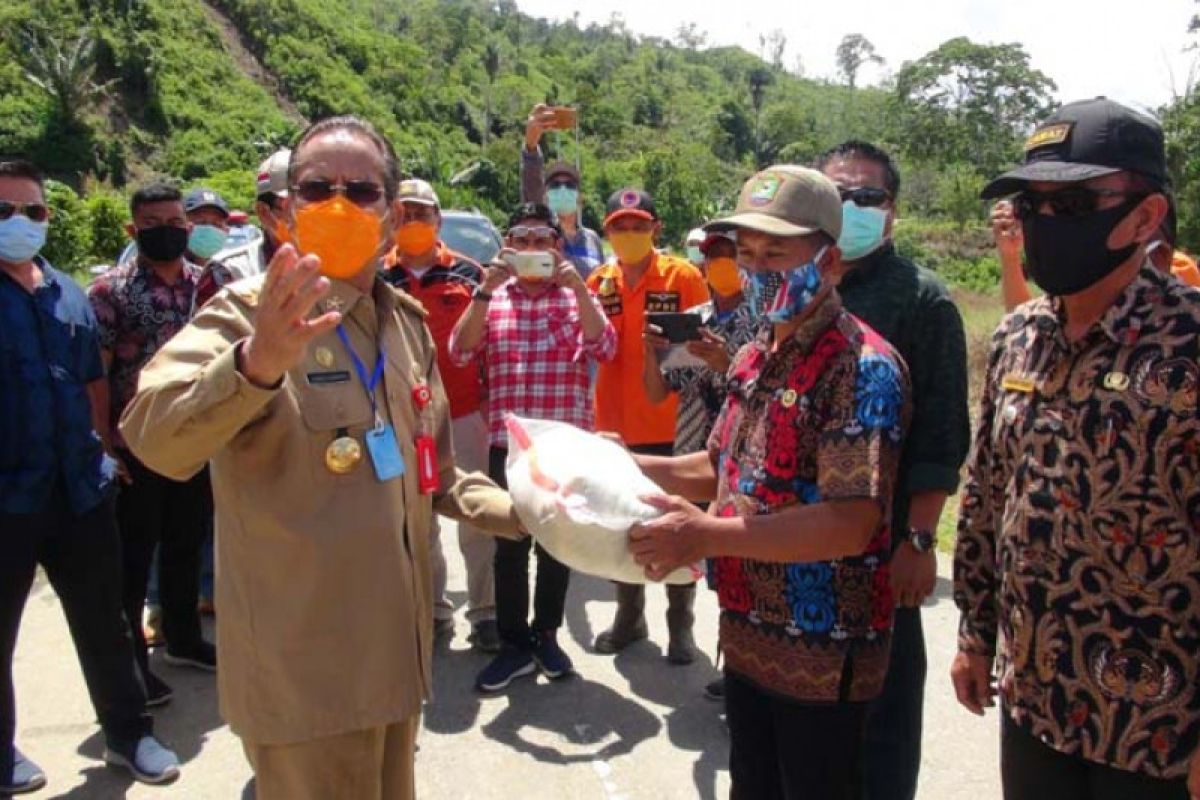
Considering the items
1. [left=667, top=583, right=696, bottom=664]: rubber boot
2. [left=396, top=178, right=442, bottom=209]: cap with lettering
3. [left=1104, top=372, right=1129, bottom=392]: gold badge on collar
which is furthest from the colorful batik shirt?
[left=396, top=178, right=442, bottom=209]: cap with lettering

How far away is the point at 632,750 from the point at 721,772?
0.39 meters

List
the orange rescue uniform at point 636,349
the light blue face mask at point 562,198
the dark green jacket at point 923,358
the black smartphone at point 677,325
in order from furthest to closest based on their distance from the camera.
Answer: the light blue face mask at point 562,198
the orange rescue uniform at point 636,349
the black smartphone at point 677,325
the dark green jacket at point 923,358

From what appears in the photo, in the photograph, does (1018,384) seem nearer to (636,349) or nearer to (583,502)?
(583,502)

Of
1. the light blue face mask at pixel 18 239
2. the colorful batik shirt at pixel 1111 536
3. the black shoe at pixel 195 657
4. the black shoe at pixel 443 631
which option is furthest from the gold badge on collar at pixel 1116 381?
the black shoe at pixel 195 657

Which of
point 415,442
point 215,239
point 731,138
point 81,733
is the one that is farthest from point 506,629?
point 731,138

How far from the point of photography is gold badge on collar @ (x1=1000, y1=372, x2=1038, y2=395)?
206 centimetres

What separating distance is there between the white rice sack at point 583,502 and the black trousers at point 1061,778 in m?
0.84

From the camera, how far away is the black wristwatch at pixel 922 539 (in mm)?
2625

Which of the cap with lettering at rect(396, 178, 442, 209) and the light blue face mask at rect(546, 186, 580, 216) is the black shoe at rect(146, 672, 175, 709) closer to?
the cap with lettering at rect(396, 178, 442, 209)

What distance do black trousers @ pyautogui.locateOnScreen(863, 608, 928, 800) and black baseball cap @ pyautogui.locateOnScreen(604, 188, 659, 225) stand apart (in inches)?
104

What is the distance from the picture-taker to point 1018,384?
210 cm

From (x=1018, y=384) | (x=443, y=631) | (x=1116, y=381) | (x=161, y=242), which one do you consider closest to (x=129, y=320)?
(x=161, y=242)

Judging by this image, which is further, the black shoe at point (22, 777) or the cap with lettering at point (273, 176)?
the cap with lettering at point (273, 176)

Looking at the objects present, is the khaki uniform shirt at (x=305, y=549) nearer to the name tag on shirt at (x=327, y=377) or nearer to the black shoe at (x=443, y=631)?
the name tag on shirt at (x=327, y=377)
